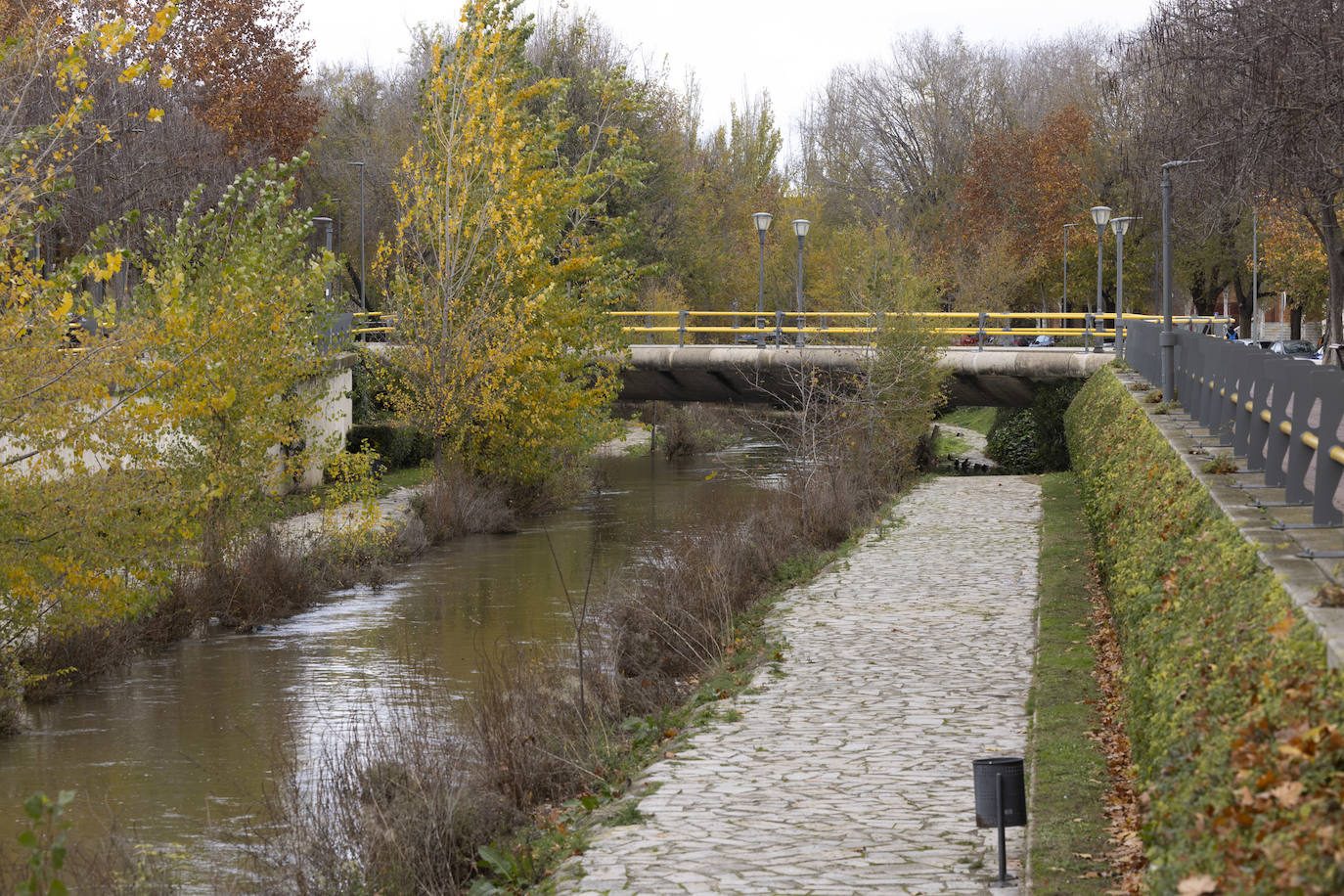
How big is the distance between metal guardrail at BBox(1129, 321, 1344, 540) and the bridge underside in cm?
1580

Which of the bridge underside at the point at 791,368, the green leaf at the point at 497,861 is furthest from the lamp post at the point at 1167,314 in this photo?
the green leaf at the point at 497,861

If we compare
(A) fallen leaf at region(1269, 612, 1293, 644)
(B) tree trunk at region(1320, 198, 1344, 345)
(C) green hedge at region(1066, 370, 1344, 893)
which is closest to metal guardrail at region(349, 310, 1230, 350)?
(B) tree trunk at region(1320, 198, 1344, 345)

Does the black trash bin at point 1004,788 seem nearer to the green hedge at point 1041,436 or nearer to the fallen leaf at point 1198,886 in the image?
the fallen leaf at point 1198,886

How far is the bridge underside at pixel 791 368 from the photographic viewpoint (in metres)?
34.5

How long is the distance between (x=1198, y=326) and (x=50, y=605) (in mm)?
29644

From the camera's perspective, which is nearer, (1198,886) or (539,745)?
(1198,886)

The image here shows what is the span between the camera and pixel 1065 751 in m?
9.51

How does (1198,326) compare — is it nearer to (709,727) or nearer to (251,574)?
(251,574)

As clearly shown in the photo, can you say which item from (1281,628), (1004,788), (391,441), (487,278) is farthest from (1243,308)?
(1281,628)

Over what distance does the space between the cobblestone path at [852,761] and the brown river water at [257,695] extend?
301 centimetres

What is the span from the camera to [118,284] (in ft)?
130

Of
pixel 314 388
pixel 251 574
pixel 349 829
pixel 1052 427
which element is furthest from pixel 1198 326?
pixel 349 829

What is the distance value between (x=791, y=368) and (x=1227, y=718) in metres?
27.3

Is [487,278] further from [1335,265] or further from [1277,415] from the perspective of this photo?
[1277,415]
